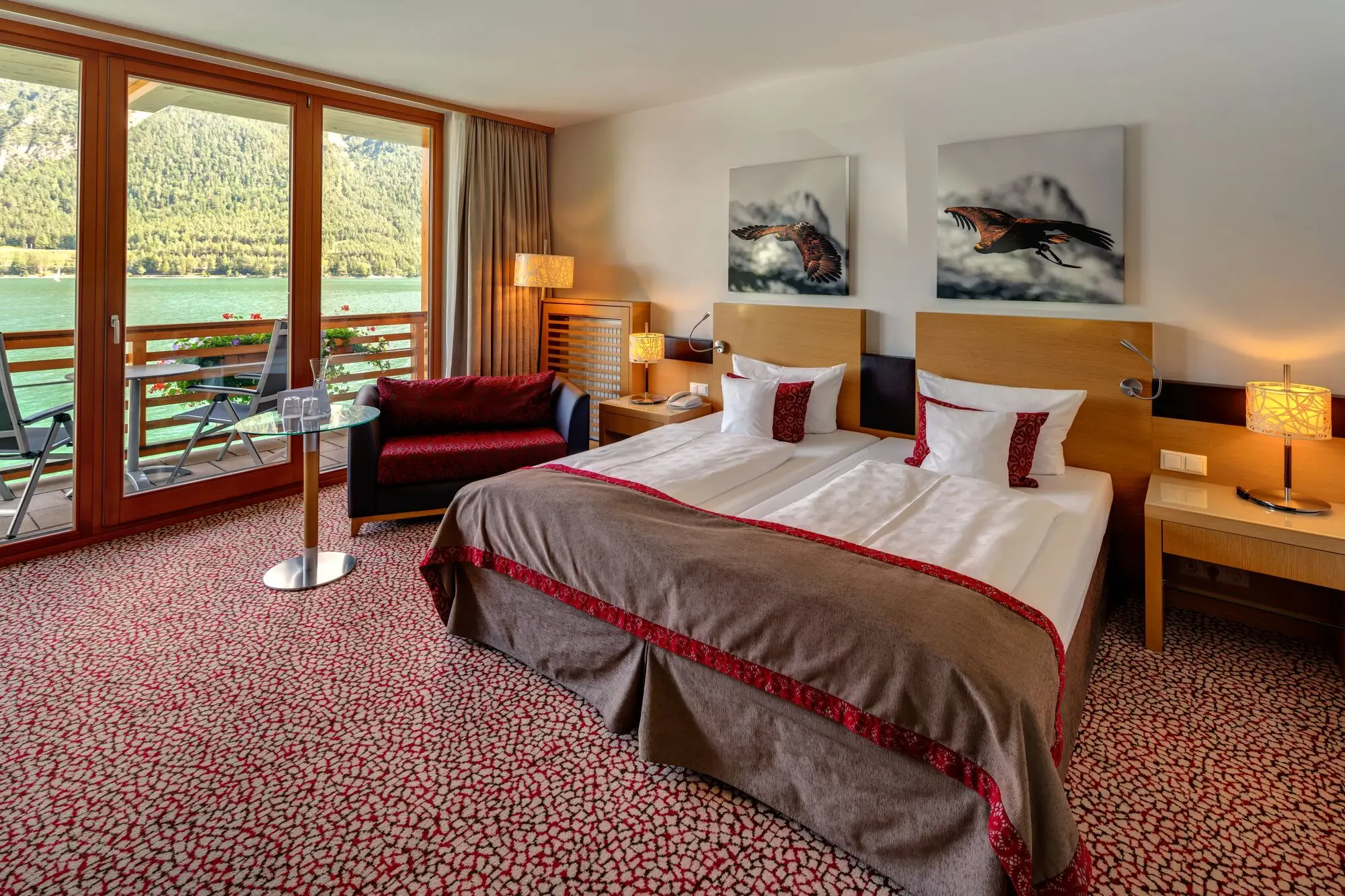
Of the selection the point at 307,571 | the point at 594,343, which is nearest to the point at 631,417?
the point at 594,343

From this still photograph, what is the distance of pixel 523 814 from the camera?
190 cm

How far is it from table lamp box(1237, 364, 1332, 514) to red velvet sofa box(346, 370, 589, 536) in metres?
3.13

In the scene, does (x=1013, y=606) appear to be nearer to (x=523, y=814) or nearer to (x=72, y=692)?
(x=523, y=814)

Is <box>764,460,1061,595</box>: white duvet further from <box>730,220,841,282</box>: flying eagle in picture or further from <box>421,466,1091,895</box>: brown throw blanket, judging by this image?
<box>730,220,841,282</box>: flying eagle in picture

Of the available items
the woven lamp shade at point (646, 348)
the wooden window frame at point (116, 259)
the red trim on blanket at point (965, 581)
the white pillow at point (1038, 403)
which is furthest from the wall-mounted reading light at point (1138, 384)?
the wooden window frame at point (116, 259)

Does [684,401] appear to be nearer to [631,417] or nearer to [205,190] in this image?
[631,417]

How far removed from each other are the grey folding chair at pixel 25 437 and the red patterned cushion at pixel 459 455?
152cm

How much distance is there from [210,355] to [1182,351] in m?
4.94

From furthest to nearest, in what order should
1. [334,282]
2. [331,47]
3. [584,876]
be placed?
[334,282] → [331,47] → [584,876]

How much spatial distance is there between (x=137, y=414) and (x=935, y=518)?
13.4ft

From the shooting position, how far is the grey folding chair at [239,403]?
408cm

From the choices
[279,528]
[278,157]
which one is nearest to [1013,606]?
[279,528]

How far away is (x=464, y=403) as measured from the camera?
4324 millimetres

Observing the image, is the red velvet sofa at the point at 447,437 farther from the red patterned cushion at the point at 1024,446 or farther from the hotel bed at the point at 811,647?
the red patterned cushion at the point at 1024,446
